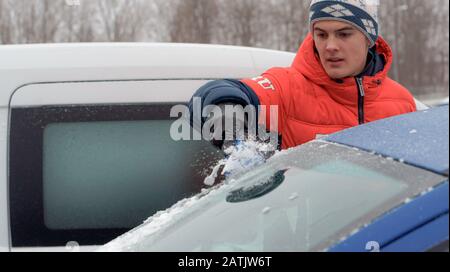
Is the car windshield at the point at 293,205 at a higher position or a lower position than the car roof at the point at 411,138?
lower

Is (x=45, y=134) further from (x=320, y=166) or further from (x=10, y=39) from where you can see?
(x=10, y=39)

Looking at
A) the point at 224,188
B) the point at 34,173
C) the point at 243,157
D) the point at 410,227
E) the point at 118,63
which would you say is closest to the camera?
the point at 410,227

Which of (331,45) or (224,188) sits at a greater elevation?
(331,45)

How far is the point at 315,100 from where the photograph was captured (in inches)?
88.0

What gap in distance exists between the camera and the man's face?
7.32ft

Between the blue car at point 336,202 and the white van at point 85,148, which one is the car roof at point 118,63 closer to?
the white van at point 85,148

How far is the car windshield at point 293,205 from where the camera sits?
4.04 feet

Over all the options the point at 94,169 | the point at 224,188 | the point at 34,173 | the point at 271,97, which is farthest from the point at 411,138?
the point at 34,173

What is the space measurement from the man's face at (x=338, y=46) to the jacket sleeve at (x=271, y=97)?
17 cm

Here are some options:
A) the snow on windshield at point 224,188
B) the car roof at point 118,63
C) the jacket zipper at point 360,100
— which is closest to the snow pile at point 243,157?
the snow on windshield at point 224,188

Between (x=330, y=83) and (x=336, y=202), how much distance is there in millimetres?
971

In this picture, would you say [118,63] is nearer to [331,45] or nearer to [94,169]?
[94,169]

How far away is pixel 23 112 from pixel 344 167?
1.47m

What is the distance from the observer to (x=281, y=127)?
2.21 meters
